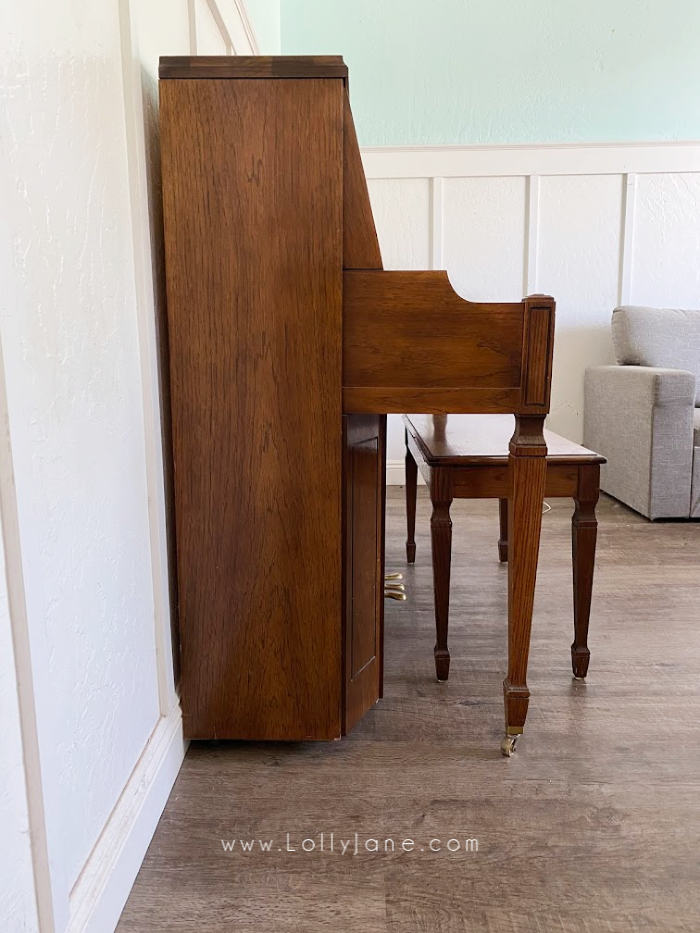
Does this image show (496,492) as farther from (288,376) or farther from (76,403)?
(76,403)

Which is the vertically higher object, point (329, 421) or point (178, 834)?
point (329, 421)

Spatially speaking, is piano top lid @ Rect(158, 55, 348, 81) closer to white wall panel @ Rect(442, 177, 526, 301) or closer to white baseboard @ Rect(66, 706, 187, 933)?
white baseboard @ Rect(66, 706, 187, 933)

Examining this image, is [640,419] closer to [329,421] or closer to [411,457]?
[411,457]

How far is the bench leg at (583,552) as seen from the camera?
158 centimetres

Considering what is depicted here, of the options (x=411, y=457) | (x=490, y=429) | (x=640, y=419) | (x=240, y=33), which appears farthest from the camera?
(x=640, y=419)

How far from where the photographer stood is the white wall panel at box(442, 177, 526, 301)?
11.9ft

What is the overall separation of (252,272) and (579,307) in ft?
9.65

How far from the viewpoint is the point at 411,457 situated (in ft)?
7.99

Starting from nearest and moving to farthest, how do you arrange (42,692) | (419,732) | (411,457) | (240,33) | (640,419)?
1. (42,692)
2. (419,732)
3. (240,33)
4. (411,457)
5. (640,419)

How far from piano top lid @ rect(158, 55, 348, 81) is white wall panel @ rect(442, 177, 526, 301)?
257 cm

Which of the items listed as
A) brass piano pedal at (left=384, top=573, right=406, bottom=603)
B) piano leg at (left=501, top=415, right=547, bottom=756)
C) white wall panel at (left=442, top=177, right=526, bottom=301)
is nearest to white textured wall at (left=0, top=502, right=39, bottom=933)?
piano leg at (left=501, top=415, right=547, bottom=756)

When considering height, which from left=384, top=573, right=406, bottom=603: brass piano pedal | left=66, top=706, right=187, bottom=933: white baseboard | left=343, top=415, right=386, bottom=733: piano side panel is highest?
left=343, top=415, right=386, bottom=733: piano side panel

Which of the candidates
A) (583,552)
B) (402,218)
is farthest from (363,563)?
(402,218)

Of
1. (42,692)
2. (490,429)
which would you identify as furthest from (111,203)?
(490,429)
